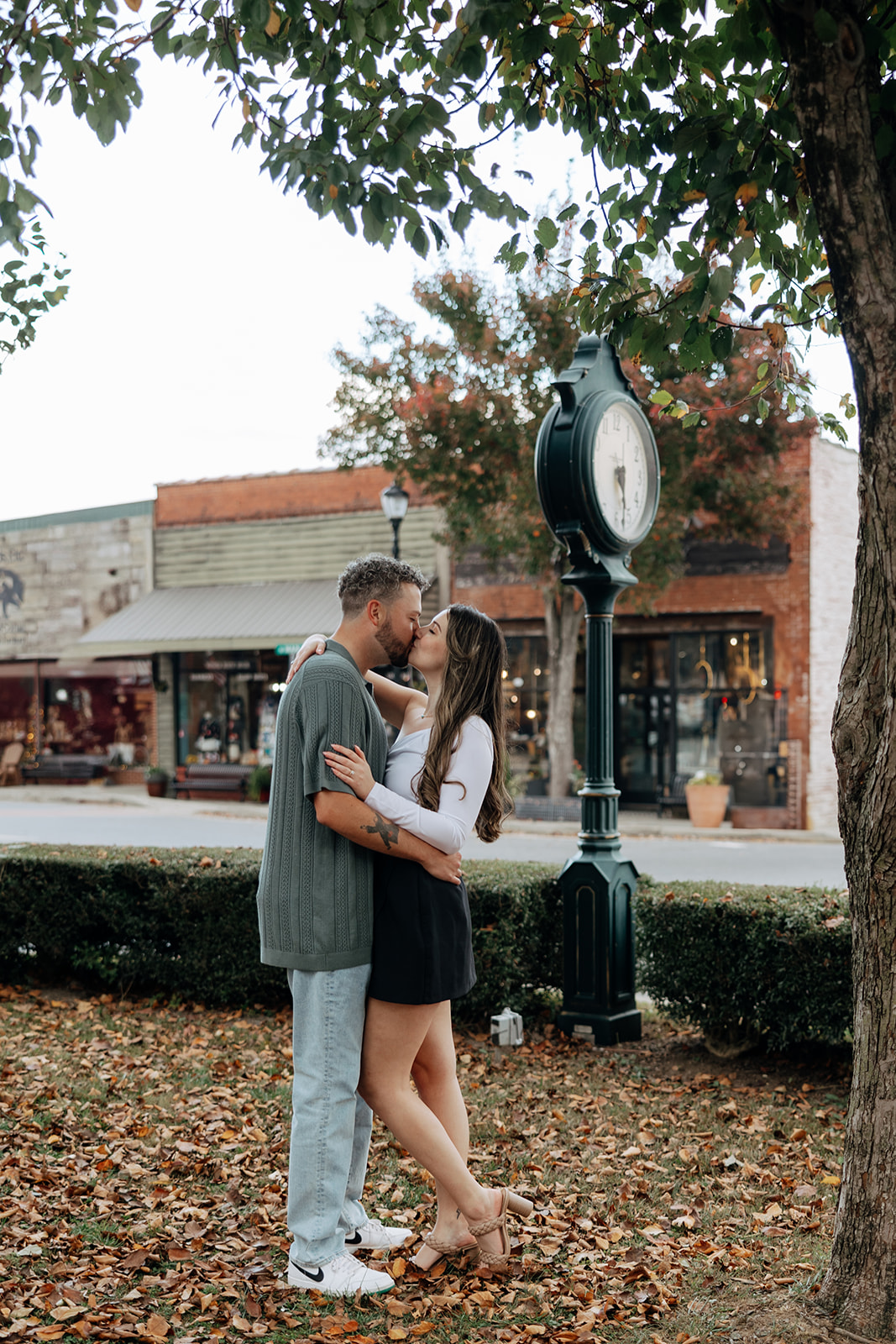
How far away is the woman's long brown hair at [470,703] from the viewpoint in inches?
146

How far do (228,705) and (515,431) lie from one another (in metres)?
11.3

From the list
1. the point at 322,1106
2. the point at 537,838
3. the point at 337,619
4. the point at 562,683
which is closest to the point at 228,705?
the point at 337,619

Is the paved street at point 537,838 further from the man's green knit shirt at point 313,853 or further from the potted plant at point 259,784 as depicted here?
the man's green knit shirt at point 313,853

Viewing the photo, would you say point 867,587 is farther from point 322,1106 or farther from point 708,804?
point 708,804

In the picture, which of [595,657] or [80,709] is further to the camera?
[80,709]

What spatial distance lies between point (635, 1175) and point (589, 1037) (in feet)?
5.42

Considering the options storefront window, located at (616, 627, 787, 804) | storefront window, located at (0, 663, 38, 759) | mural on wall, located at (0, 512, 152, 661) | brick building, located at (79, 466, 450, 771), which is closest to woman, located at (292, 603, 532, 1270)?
storefront window, located at (616, 627, 787, 804)

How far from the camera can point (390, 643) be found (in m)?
3.77

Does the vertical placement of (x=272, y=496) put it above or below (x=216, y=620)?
above

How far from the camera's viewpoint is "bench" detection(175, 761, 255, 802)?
2578cm

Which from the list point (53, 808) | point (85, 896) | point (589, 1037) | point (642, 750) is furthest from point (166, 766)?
point (589, 1037)

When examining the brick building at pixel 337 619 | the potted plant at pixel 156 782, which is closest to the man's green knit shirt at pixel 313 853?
the brick building at pixel 337 619

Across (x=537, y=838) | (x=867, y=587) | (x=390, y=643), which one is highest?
(x=867, y=587)

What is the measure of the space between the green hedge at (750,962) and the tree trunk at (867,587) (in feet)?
8.38
